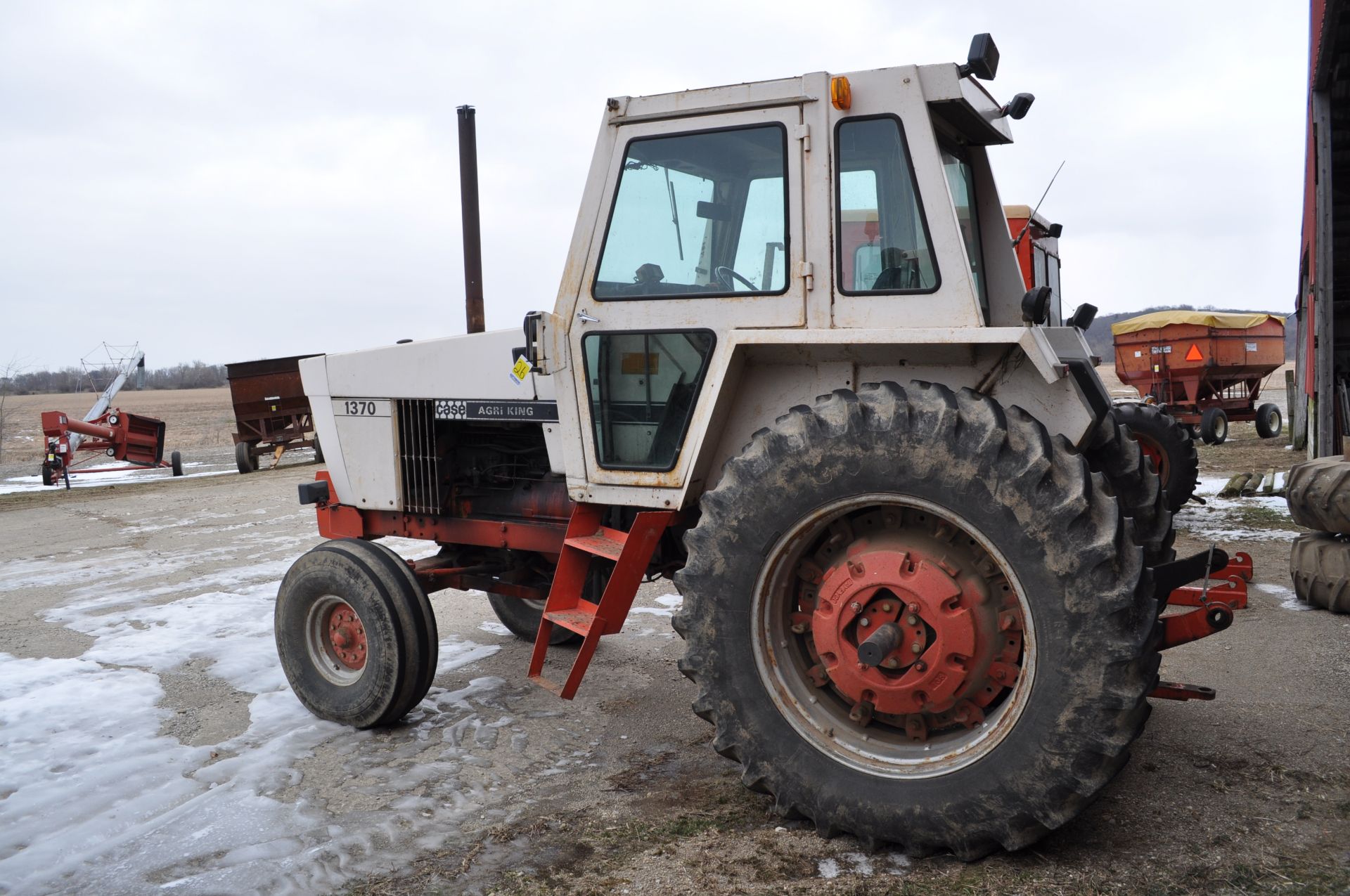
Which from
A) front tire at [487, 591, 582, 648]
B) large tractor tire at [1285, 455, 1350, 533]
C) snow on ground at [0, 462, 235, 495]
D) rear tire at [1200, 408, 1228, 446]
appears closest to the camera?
large tractor tire at [1285, 455, 1350, 533]

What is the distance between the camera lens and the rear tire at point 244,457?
19062 millimetres

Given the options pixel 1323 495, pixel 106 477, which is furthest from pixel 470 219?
pixel 106 477

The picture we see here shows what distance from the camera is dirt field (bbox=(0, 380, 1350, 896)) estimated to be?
10.2 feet

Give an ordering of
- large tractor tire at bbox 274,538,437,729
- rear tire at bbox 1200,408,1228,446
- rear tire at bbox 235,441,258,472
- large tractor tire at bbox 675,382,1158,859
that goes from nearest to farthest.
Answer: large tractor tire at bbox 675,382,1158,859 < large tractor tire at bbox 274,538,437,729 < rear tire at bbox 1200,408,1228,446 < rear tire at bbox 235,441,258,472

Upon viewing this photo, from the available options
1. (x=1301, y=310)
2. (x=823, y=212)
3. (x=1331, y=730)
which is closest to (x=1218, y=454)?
(x=1301, y=310)

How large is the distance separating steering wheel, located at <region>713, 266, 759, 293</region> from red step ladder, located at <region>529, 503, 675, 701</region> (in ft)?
3.00

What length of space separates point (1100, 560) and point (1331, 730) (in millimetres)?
2137

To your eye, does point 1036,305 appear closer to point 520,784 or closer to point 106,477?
point 520,784

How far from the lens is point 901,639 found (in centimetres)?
319

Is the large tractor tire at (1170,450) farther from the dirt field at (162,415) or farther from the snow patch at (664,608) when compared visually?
the dirt field at (162,415)

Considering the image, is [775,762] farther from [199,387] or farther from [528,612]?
[199,387]

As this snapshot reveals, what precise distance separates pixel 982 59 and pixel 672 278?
53.2 inches

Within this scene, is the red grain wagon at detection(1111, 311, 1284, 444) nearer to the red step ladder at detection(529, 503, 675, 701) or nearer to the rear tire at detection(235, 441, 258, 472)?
the red step ladder at detection(529, 503, 675, 701)

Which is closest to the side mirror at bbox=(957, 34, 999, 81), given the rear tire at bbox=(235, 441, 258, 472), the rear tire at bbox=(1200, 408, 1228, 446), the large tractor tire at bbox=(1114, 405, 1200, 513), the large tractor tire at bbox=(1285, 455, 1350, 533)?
the large tractor tire at bbox=(1285, 455, 1350, 533)
